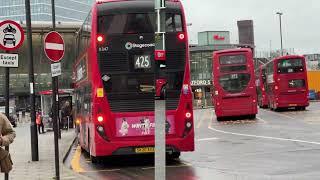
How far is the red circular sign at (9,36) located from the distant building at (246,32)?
11398 cm

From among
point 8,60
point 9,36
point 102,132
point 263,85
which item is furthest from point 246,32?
point 8,60

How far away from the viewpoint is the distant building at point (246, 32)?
12462cm

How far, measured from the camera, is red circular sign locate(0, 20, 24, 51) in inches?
466

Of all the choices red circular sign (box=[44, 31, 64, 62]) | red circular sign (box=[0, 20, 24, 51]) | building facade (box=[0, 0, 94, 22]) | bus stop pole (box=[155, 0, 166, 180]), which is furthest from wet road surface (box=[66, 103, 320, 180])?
building facade (box=[0, 0, 94, 22])

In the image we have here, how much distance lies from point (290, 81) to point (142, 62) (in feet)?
95.8

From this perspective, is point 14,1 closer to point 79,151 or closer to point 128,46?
point 79,151

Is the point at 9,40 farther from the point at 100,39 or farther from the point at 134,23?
the point at 134,23

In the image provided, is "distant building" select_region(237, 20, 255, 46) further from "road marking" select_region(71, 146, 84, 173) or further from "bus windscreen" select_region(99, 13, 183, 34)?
"bus windscreen" select_region(99, 13, 183, 34)

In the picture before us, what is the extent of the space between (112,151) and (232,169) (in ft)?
10.0

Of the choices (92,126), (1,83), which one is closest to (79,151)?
(92,126)

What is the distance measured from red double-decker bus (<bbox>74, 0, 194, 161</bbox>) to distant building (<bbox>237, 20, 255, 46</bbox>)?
4338 inches

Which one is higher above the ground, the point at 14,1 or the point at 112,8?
the point at 14,1

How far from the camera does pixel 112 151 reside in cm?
1505

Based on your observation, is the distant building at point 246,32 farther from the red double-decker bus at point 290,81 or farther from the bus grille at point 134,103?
the bus grille at point 134,103
